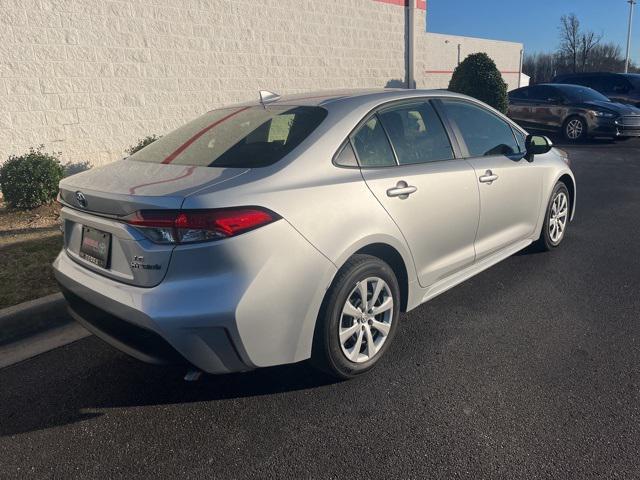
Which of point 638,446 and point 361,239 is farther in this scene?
point 361,239

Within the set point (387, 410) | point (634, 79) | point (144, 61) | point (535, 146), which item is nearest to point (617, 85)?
point (634, 79)

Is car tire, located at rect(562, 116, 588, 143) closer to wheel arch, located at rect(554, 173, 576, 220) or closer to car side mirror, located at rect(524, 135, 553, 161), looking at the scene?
wheel arch, located at rect(554, 173, 576, 220)

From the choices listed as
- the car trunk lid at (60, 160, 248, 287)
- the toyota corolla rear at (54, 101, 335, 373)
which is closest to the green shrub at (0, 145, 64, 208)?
the car trunk lid at (60, 160, 248, 287)

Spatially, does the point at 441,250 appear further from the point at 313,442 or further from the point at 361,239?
the point at 313,442

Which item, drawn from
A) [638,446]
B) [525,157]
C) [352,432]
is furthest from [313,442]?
[525,157]

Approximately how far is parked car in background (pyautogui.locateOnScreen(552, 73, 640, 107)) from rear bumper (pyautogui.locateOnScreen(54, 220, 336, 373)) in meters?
17.4

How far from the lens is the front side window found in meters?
3.98

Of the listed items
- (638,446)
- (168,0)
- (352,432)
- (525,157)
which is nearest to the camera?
(638,446)

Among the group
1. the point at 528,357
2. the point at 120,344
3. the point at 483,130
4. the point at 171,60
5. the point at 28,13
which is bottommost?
the point at 528,357

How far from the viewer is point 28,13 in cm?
730

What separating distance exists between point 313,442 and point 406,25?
13.8 metres

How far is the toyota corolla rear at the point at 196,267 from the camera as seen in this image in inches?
94.0

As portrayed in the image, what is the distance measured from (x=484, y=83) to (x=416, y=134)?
11466mm

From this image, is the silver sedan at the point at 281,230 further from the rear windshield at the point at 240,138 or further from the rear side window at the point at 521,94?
the rear side window at the point at 521,94
